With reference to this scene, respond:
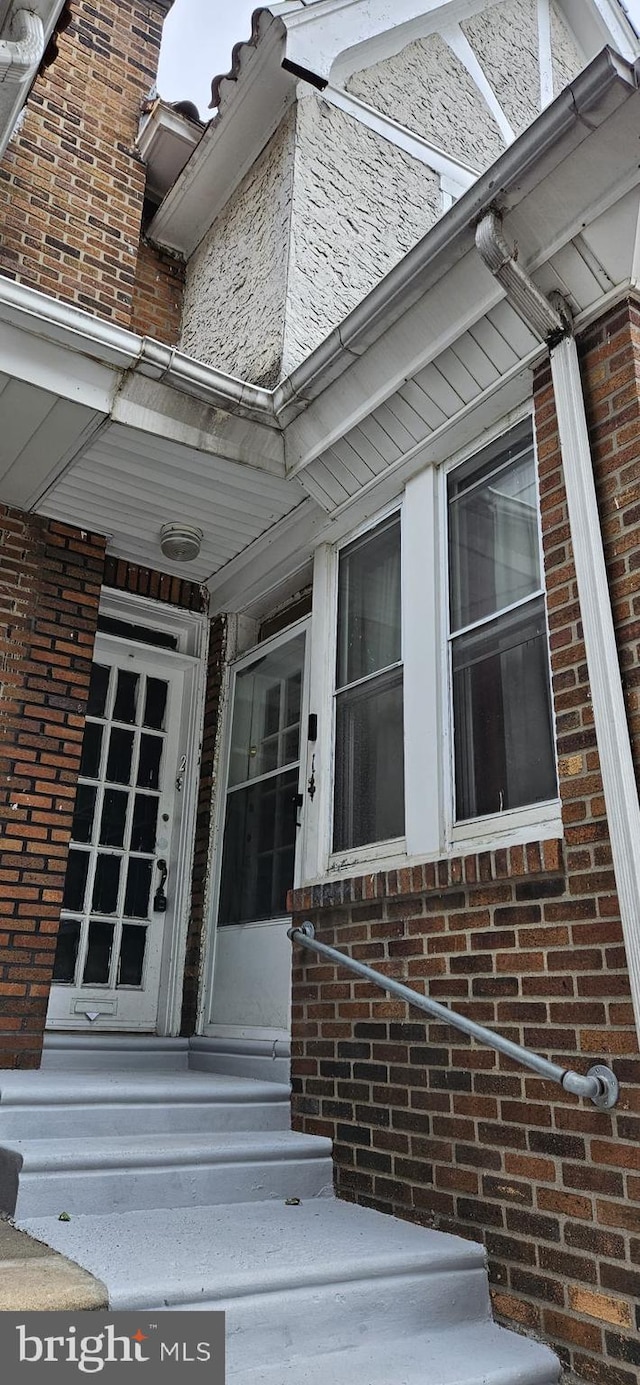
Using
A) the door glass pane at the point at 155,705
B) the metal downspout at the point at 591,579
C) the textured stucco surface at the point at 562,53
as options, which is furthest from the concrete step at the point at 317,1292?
the textured stucco surface at the point at 562,53

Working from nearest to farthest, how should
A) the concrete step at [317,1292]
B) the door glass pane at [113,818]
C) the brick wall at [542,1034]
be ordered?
the concrete step at [317,1292] → the brick wall at [542,1034] → the door glass pane at [113,818]

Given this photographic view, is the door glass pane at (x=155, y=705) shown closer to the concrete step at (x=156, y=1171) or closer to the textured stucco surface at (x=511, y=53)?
the concrete step at (x=156, y=1171)

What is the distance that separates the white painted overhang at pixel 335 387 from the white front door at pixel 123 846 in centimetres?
80

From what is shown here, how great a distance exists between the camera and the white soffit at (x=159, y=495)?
4.05 meters

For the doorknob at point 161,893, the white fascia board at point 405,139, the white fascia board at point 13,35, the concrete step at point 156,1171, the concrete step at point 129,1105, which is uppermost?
the white fascia board at point 405,139

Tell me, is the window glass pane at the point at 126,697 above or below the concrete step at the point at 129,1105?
above

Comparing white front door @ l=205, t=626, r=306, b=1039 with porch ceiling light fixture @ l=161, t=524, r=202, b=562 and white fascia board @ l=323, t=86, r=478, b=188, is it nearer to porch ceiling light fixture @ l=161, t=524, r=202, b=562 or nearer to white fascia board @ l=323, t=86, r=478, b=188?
porch ceiling light fixture @ l=161, t=524, r=202, b=562

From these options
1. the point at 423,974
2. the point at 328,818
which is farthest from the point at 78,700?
the point at 423,974

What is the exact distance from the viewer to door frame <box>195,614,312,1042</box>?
4.36 m

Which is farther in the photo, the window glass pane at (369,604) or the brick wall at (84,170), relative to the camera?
the brick wall at (84,170)

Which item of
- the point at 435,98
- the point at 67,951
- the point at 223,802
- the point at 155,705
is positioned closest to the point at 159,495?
the point at 155,705

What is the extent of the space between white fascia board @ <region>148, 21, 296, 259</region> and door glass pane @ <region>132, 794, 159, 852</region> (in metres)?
3.46

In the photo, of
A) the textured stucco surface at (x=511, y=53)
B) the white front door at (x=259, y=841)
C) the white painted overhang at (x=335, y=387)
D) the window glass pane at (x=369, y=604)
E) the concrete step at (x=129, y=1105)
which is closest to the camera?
the white painted overhang at (x=335, y=387)

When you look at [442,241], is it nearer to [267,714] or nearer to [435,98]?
[267,714]
